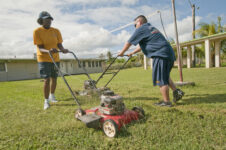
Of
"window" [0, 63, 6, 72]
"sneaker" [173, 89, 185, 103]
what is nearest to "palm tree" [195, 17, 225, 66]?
"sneaker" [173, 89, 185, 103]

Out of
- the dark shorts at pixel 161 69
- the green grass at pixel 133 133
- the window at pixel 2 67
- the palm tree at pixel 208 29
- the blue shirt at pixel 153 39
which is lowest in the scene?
the green grass at pixel 133 133

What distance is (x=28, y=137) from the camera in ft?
6.99

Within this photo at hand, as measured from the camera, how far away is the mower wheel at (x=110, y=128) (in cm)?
197

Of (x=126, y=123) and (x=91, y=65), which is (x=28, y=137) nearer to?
Result: (x=126, y=123)

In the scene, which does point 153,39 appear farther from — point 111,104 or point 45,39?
point 45,39

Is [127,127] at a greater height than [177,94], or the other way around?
[177,94]

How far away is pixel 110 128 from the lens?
2.04 meters

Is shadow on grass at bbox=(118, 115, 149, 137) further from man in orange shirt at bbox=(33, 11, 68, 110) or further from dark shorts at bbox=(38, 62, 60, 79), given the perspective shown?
dark shorts at bbox=(38, 62, 60, 79)

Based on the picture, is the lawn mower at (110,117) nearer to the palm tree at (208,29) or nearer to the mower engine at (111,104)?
the mower engine at (111,104)

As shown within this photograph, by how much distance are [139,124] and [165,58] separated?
4.66 feet

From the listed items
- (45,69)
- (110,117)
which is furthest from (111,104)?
(45,69)

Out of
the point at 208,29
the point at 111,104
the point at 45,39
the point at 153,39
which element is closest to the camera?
the point at 111,104

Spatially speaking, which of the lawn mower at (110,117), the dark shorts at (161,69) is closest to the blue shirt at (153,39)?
the dark shorts at (161,69)

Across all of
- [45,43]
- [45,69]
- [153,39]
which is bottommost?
[45,69]
